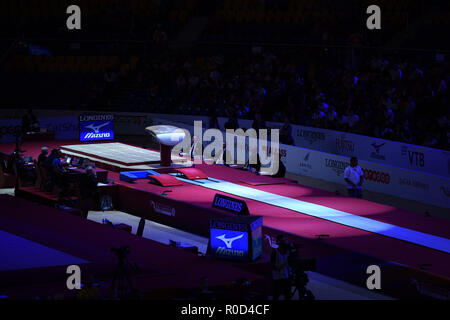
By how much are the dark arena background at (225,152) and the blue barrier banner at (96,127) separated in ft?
0.15

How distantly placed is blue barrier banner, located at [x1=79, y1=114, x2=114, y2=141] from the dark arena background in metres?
0.05

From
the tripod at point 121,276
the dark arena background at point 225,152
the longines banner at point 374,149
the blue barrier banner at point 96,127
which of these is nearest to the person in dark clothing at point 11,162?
the dark arena background at point 225,152

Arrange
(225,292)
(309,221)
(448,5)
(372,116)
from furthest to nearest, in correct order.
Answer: (448,5) < (372,116) < (309,221) < (225,292)

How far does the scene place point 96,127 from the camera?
83.1 ft

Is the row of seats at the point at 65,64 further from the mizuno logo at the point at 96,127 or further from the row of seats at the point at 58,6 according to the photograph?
the mizuno logo at the point at 96,127

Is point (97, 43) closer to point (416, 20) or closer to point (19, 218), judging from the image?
point (416, 20)

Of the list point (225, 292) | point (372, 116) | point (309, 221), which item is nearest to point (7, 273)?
point (225, 292)

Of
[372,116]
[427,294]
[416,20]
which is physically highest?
[416,20]

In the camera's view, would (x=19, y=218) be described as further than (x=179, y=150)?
No

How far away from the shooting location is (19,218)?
17.7 meters

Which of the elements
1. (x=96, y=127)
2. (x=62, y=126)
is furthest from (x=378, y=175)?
(x=62, y=126)

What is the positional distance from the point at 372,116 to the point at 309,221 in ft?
25.2

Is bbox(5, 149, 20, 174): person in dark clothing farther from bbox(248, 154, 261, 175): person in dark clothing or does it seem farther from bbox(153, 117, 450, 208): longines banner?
bbox(153, 117, 450, 208): longines banner
